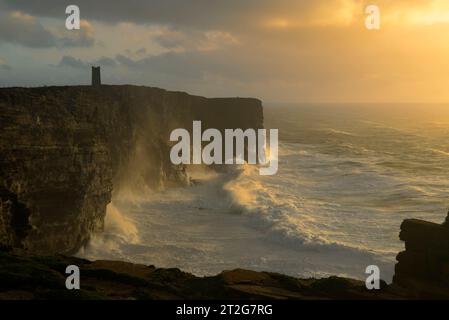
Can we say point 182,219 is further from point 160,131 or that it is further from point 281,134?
point 281,134

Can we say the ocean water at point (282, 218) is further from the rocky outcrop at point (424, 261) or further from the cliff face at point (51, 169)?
the rocky outcrop at point (424, 261)

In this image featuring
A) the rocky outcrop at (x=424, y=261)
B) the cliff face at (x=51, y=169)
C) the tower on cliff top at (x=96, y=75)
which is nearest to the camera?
the rocky outcrop at (x=424, y=261)

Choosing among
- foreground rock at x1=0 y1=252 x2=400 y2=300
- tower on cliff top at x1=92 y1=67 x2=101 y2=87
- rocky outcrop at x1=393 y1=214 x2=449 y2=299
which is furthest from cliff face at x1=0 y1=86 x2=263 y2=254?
rocky outcrop at x1=393 y1=214 x2=449 y2=299

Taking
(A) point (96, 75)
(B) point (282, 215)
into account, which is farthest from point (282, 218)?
(A) point (96, 75)

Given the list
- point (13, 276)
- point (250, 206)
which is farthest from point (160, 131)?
point (13, 276)

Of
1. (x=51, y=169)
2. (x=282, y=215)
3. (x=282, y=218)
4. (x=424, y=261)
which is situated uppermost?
(x=51, y=169)

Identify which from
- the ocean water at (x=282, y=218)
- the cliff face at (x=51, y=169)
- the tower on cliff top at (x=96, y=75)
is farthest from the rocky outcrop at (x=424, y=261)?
the tower on cliff top at (x=96, y=75)

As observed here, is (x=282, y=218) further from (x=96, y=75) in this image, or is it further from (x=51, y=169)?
(x=96, y=75)
